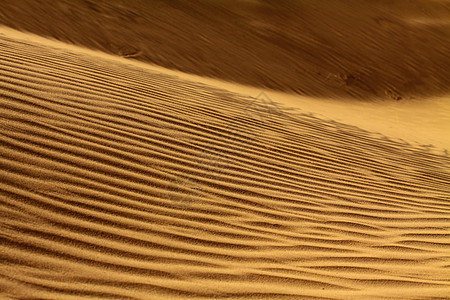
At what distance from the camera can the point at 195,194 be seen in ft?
10.9

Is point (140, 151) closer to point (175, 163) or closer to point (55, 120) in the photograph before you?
point (175, 163)

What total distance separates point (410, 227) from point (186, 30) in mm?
7646

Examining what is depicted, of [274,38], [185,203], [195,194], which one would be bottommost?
[185,203]

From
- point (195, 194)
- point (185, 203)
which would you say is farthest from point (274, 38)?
point (185, 203)

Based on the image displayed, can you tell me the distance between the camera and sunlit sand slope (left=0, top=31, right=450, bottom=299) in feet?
8.20

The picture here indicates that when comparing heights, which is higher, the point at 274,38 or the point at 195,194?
the point at 274,38

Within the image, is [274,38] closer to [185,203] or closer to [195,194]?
[195,194]

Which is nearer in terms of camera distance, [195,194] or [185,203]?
[185,203]

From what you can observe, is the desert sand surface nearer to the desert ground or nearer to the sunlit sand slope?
the desert ground

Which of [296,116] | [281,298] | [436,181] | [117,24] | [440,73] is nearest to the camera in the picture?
[281,298]

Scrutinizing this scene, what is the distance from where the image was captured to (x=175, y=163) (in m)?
3.62

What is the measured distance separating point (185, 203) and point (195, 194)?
0.52 ft

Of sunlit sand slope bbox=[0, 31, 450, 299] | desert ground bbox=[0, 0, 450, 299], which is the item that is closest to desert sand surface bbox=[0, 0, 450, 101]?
desert ground bbox=[0, 0, 450, 299]

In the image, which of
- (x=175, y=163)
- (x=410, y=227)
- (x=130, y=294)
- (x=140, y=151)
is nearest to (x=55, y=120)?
(x=140, y=151)
